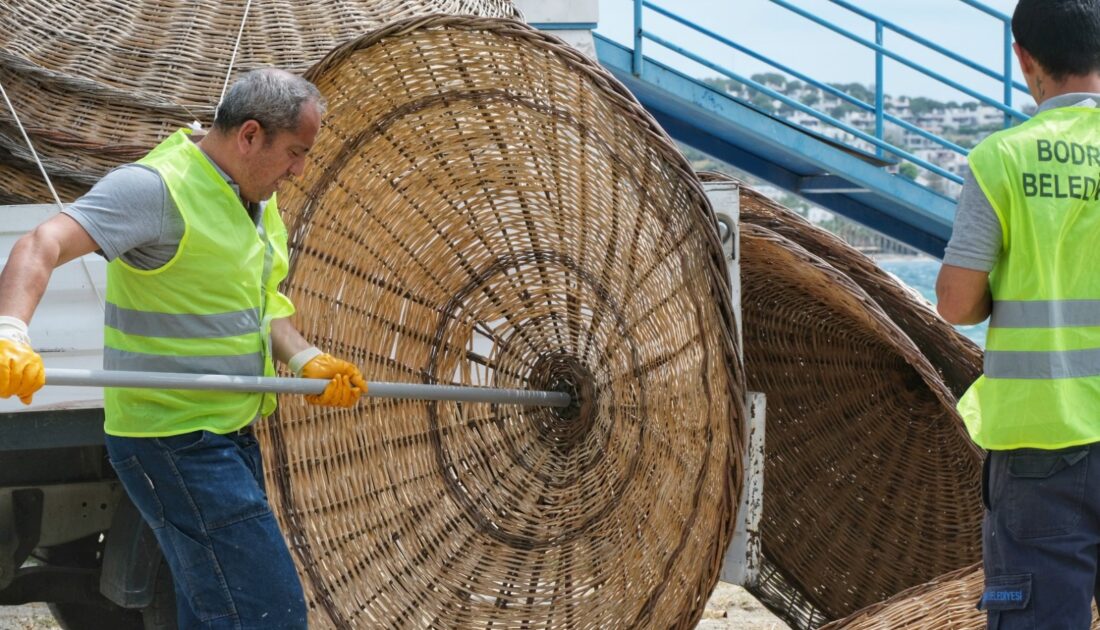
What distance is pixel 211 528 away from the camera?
2.78 metres

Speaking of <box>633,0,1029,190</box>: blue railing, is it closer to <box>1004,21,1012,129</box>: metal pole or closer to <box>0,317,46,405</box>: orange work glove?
<box>1004,21,1012,129</box>: metal pole

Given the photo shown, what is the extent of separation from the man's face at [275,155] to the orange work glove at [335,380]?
47 cm

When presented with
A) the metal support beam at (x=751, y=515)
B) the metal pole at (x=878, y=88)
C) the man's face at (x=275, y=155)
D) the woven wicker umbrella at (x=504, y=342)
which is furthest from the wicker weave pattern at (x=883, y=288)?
the metal pole at (x=878, y=88)

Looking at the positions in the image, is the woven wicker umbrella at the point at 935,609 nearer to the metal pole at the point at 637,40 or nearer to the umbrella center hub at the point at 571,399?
the umbrella center hub at the point at 571,399

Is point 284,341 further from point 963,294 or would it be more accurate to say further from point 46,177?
point 963,294

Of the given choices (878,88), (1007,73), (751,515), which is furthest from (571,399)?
(1007,73)

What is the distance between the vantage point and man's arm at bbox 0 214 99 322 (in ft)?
7.97

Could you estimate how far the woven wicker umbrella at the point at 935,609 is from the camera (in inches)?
130

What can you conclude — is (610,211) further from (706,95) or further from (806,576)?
(706,95)

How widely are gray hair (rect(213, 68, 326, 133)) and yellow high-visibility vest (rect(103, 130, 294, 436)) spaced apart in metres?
0.11

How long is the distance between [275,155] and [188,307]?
0.36 metres

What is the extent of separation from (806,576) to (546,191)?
5.24 ft

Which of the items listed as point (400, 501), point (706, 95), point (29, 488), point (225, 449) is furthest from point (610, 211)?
point (706, 95)

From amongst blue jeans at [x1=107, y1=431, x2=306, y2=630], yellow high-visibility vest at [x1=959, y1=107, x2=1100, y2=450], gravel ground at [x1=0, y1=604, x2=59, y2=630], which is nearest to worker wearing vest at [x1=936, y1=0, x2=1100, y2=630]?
yellow high-visibility vest at [x1=959, y1=107, x2=1100, y2=450]
